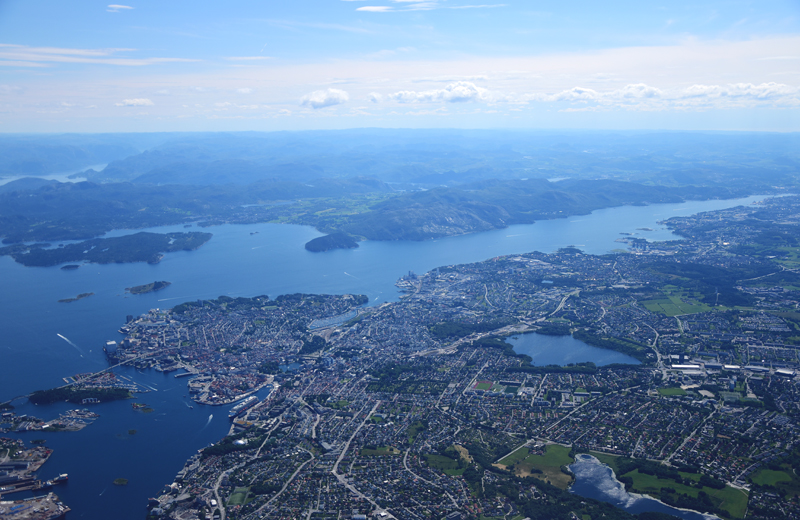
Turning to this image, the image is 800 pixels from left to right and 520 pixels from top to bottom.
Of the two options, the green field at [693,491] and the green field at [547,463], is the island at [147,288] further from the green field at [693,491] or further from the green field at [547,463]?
the green field at [693,491]

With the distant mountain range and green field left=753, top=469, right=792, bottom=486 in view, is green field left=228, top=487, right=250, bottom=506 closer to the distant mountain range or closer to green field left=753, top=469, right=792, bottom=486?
green field left=753, top=469, right=792, bottom=486

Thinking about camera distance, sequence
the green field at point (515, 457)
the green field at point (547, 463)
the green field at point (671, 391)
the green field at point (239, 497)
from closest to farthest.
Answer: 1. the green field at point (239, 497)
2. the green field at point (547, 463)
3. the green field at point (515, 457)
4. the green field at point (671, 391)

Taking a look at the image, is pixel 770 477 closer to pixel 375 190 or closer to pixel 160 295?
pixel 160 295

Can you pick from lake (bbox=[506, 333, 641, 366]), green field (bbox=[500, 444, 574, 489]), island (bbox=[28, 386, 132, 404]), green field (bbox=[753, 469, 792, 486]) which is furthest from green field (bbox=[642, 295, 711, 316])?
island (bbox=[28, 386, 132, 404])

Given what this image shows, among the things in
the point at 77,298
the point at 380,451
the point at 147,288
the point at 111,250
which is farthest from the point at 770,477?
the point at 111,250

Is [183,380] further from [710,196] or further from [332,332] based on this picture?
[710,196]

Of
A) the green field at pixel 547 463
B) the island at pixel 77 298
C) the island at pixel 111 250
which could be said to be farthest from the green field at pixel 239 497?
the island at pixel 111 250

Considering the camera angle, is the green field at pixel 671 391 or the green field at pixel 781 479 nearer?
the green field at pixel 781 479
